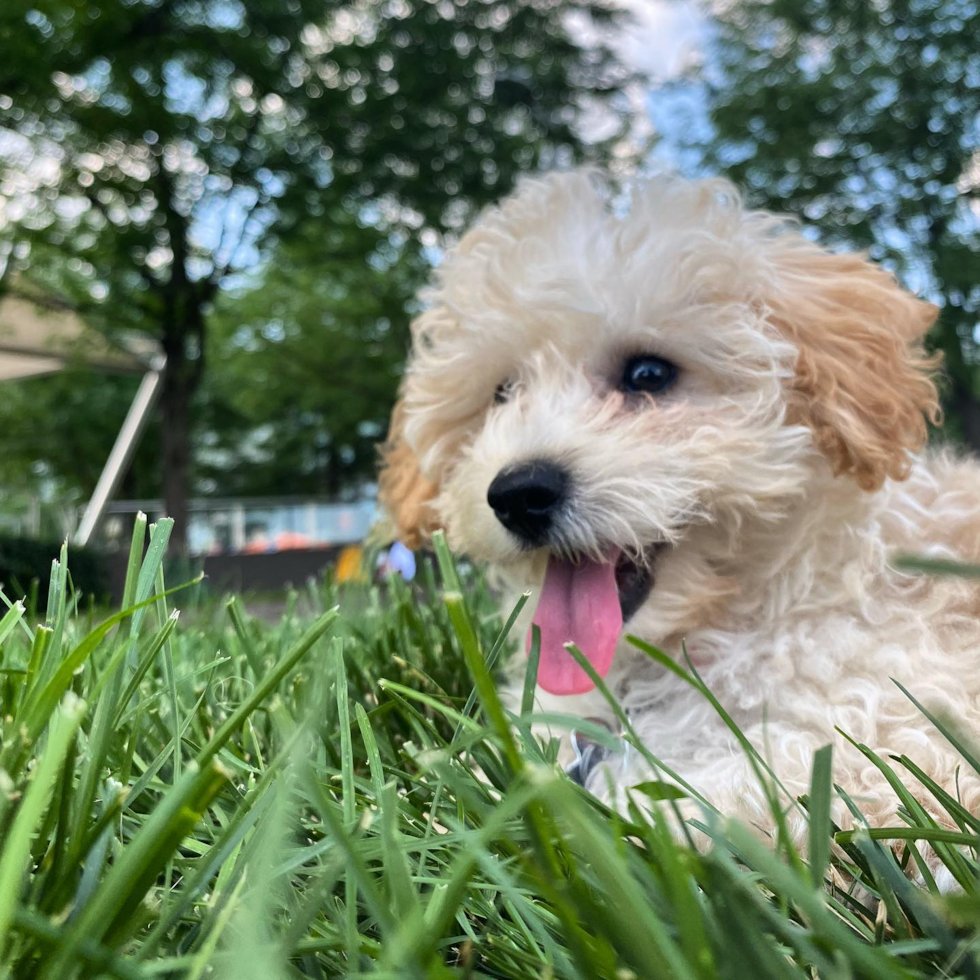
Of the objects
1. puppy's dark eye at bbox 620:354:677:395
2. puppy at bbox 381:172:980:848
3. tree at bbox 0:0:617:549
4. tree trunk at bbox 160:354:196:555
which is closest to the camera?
puppy at bbox 381:172:980:848

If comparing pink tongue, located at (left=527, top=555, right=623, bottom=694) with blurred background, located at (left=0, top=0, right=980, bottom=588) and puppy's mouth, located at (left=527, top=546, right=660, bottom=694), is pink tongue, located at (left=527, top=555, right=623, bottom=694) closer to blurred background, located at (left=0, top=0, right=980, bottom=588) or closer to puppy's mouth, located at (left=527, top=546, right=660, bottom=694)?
puppy's mouth, located at (left=527, top=546, right=660, bottom=694)

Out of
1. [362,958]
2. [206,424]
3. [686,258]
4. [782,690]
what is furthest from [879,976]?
[206,424]

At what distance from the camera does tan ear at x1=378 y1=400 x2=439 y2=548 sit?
2.13m

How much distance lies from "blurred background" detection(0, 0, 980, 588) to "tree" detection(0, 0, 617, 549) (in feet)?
0.11

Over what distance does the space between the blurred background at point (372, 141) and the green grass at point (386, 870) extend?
8.69 m

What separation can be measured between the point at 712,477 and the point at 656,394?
13.2 inches

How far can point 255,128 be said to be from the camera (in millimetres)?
10852

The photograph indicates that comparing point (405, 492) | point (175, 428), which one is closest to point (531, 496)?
point (405, 492)

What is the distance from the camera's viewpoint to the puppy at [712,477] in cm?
138

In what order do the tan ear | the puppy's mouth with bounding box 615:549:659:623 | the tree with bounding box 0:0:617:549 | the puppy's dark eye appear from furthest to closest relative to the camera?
the tree with bounding box 0:0:617:549, the tan ear, the puppy's dark eye, the puppy's mouth with bounding box 615:549:659:623

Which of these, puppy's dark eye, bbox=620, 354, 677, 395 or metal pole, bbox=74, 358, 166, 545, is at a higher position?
metal pole, bbox=74, 358, 166, 545

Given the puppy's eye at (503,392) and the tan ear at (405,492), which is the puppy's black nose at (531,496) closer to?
the puppy's eye at (503,392)

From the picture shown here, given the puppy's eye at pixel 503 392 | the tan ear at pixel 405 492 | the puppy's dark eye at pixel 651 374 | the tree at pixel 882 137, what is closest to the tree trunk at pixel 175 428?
the tree at pixel 882 137

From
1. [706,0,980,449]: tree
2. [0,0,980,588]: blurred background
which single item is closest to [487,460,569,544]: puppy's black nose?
[0,0,980,588]: blurred background
